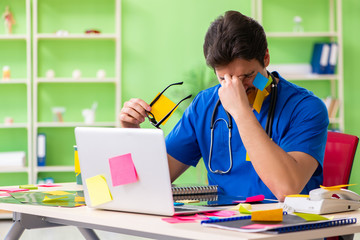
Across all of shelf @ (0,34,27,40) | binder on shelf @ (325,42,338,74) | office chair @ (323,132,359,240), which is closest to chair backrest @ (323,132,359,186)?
office chair @ (323,132,359,240)

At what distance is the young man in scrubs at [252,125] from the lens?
165 cm

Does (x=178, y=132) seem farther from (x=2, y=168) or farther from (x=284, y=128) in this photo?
(x=2, y=168)

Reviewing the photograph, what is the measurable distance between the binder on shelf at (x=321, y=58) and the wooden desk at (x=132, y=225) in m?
3.67

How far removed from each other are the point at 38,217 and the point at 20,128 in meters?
3.49

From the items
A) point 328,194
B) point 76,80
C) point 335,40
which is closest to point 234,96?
point 328,194

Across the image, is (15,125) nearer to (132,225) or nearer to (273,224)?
(132,225)

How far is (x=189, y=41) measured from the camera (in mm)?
5098

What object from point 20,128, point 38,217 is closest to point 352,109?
point 20,128

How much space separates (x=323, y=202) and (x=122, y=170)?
499 millimetres

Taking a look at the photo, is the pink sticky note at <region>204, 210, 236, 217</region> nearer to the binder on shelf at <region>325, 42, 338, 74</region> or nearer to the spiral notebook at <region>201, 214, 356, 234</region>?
the spiral notebook at <region>201, 214, 356, 234</region>

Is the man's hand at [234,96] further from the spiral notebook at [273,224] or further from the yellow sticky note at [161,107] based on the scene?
the spiral notebook at [273,224]

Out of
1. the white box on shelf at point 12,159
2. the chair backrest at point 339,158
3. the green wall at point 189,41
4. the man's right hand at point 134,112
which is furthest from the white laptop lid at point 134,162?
the green wall at point 189,41

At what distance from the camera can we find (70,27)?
16.3 ft

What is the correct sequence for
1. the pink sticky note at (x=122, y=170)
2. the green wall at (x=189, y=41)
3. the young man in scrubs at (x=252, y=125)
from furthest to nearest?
the green wall at (x=189, y=41) < the young man in scrubs at (x=252, y=125) < the pink sticky note at (x=122, y=170)
